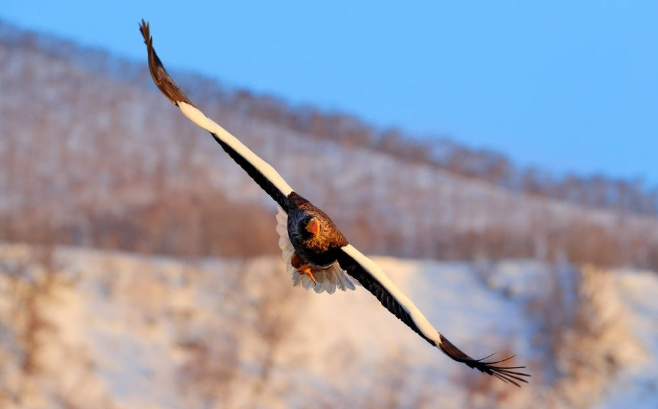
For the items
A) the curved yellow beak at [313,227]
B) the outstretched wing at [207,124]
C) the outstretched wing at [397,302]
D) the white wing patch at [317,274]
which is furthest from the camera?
the white wing patch at [317,274]

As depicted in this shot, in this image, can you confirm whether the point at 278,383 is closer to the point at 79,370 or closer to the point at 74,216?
the point at 79,370

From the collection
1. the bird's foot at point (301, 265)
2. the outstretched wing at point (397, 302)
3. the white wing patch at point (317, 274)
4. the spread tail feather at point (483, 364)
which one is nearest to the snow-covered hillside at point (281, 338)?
the white wing patch at point (317, 274)

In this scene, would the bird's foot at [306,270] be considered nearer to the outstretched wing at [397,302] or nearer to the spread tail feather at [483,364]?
the outstretched wing at [397,302]

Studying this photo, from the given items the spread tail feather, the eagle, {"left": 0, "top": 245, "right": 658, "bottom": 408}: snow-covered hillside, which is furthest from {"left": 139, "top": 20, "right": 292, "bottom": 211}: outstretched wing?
{"left": 0, "top": 245, "right": 658, "bottom": 408}: snow-covered hillside

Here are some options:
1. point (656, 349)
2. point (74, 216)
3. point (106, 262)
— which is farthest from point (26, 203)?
point (656, 349)

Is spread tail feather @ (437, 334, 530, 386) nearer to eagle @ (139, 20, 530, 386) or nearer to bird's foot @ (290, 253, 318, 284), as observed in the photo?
eagle @ (139, 20, 530, 386)

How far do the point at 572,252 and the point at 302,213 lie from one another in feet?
82.6

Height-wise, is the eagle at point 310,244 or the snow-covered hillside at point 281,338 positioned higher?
the snow-covered hillside at point 281,338

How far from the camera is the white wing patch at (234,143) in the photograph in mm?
5430

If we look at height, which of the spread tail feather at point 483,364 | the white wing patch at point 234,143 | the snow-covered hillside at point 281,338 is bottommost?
the spread tail feather at point 483,364

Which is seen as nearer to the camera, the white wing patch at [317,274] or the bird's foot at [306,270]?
the bird's foot at [306,270]

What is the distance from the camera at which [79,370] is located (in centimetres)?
2053

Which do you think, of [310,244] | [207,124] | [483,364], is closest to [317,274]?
[310,244]

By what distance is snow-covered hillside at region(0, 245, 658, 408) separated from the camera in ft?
67.7
